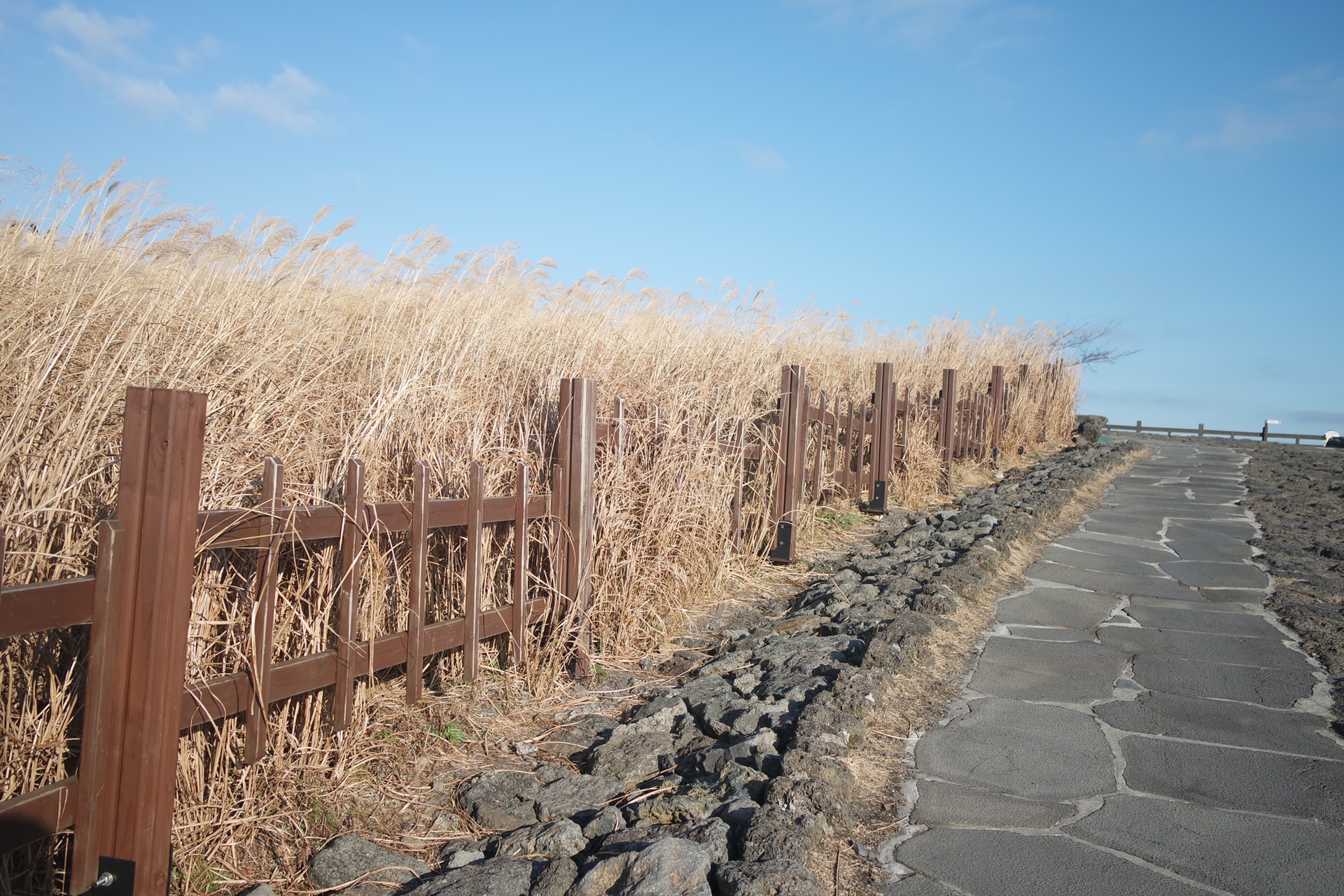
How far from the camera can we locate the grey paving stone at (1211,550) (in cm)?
690

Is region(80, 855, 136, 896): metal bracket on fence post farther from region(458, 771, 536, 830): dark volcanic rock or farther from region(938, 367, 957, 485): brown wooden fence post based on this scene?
region(938, 367, 957, 485): brown wooden fence post

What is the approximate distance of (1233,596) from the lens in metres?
5.73

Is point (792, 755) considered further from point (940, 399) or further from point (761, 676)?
point (940, 399)

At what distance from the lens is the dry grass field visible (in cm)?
243

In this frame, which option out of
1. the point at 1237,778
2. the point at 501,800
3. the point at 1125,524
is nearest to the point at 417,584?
the point at 501,800

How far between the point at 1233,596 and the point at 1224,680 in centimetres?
188

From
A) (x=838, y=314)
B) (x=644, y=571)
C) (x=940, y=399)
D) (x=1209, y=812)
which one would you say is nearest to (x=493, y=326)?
(x=644, y=571)

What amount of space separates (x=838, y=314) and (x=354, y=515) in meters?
7.87

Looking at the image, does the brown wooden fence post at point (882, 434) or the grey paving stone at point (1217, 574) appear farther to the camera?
the brown wooden fence post at point (882, 434)

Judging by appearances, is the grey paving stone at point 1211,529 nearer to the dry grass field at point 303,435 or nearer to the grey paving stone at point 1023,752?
the dry grass field at point 303,435

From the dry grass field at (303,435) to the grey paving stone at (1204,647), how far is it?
2.29 m

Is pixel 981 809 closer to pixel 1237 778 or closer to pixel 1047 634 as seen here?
pixel 1237 778

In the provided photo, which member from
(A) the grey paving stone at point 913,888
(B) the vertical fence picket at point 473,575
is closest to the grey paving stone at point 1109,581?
(A) the grey paving stone at point 913,888

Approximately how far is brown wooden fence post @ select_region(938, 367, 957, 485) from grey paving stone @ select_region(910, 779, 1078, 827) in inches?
301
